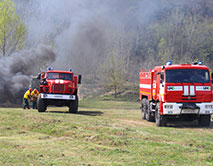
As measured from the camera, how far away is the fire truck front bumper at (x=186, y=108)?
49.8ft

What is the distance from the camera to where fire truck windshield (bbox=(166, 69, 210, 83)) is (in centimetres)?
1547

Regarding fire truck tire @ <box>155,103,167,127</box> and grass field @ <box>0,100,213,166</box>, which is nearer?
grass field @ <box>0,100,213,166</box>

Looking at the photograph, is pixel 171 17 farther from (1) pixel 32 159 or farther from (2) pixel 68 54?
(1) pixel 32 159

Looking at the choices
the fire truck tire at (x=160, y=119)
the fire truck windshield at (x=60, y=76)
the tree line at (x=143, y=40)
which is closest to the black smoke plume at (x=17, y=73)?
the tree line at (x=143, y=40)

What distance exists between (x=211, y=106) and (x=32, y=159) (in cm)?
986

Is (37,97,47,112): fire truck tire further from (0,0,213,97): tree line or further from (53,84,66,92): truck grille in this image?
(0,0,213,97): tree line

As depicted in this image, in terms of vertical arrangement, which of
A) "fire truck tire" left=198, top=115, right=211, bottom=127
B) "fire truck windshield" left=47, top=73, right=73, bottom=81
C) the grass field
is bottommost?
Answer: the grass field

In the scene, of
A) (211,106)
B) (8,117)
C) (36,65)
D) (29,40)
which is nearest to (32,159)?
(8,117)

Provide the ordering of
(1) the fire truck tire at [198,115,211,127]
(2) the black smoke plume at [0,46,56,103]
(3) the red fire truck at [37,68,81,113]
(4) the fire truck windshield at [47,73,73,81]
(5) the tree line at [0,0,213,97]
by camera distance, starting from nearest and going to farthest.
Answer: (1) the fire truck tire at [198,115,211,127], (3) the red fire truck at [37,68,81,113], (4) the fire truck windshield at [47,73,73,81], (2) the black smoke plume at [0,46,56,103], (5) the tree line at [0,0,213,97]

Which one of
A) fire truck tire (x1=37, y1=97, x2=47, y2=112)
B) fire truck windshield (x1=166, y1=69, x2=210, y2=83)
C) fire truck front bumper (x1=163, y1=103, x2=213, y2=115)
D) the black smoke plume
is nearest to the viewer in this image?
fire truck front bumper (x1=163, y1=103, x2=213, y2=115)

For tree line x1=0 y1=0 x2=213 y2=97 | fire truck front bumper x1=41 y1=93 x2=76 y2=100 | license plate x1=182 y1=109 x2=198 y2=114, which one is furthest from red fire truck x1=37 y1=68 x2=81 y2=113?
tree line x1=0 y1=0 x2=213 y2=97

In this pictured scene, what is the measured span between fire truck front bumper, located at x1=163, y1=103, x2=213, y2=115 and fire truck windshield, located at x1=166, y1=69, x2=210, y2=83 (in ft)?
3.54

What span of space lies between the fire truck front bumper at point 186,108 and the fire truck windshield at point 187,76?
108 cm

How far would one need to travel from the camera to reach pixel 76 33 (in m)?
44.2
